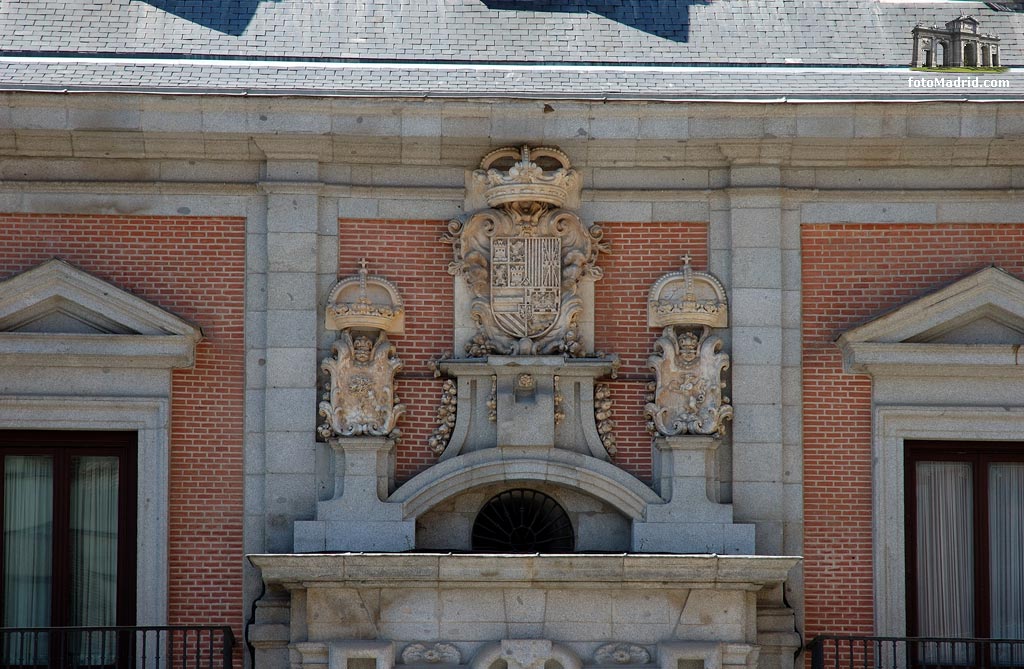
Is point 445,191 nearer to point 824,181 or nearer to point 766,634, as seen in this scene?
point 824,181

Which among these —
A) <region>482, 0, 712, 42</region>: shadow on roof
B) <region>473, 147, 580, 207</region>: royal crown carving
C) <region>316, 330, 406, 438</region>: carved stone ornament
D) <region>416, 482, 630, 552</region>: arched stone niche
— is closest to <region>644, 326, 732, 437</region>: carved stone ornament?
<region>416, 482, 630, 552</region>: arched stone niche

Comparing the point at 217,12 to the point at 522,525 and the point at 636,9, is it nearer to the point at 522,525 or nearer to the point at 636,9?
the point at 636,9

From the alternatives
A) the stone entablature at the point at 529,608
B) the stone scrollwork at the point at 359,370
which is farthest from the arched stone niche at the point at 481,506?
the stone entablature at the point at 529,608

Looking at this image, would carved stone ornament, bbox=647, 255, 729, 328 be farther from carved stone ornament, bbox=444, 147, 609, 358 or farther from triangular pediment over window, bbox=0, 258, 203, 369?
triangular pediment over window, bbox=0, 258, 203, 369

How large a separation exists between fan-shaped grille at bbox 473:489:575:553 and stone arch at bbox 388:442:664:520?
13.7 inches

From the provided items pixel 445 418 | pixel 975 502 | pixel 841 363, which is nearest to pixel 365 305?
pixel 445 418

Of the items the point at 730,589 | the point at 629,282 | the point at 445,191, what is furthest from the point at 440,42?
the point at 730,589

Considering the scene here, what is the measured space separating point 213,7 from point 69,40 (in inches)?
55.6

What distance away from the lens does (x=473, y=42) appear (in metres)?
16.4

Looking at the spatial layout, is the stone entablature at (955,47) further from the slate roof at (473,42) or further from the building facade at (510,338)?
the building facade at (510,338)

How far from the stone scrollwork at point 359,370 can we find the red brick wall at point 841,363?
11.7 feet

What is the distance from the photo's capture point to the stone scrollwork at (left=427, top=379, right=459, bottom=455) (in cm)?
1510

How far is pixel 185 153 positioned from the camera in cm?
1530

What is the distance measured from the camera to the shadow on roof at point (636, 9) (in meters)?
16.8
